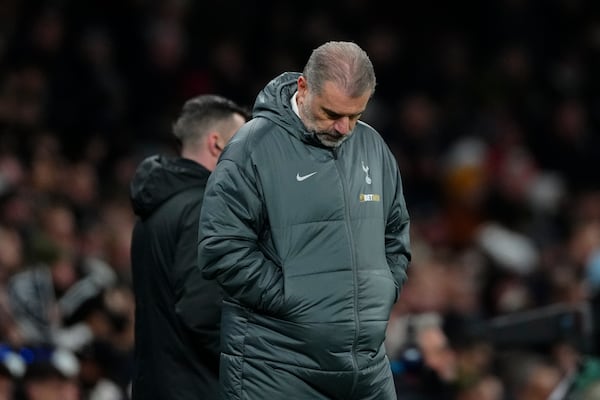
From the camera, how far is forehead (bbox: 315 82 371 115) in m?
4.23

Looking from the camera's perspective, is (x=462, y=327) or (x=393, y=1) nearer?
(x=462, y=327)

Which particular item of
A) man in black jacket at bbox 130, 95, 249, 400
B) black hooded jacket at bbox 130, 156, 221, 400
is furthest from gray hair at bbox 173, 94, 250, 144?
black hooded jacket at bbox 130, 156, 221, 400

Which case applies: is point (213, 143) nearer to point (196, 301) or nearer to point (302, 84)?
point (196, 301)

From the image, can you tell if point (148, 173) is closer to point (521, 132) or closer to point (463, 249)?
point (463, 249)

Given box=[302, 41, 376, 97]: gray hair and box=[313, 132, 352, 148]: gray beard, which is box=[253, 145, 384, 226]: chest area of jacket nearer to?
box=[313, 132, 352, 148]: gray beard

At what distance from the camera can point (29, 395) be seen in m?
6.56

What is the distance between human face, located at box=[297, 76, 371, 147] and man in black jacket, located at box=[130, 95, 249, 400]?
2.79 ft

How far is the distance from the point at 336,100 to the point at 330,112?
0.05m

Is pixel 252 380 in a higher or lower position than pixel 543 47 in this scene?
higher

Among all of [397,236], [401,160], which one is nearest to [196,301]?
[397,236]

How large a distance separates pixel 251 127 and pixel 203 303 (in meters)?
0.77

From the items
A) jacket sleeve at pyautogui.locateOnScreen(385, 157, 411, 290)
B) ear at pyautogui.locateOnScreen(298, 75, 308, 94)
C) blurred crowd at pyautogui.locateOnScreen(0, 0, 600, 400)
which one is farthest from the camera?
blurred crowd at pyautogui.locateOnScreen(0, 0, 600, 400)

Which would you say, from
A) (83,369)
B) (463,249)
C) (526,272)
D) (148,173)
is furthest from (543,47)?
(148,173)

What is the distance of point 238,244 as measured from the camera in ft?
14.0
